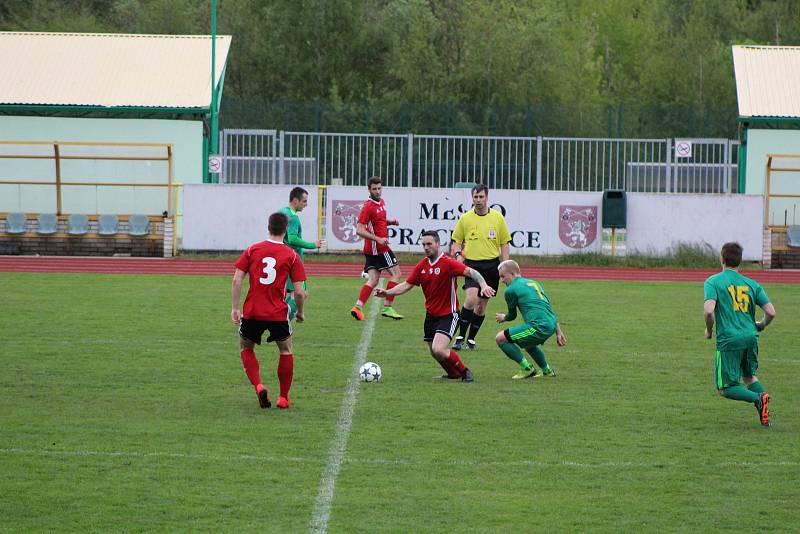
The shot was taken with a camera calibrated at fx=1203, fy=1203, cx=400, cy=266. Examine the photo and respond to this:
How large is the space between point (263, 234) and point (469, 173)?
800cm

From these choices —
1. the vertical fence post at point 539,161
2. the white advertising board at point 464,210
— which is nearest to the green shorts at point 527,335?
the white advertising board at point 464,210

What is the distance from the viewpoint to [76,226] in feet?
98.3

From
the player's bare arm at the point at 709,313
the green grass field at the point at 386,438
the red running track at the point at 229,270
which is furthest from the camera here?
the red running track at the point at 229,270

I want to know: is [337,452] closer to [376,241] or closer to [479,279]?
[479,279]

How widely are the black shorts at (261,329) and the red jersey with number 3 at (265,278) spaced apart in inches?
1.9

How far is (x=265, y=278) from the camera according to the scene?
10.1 metres

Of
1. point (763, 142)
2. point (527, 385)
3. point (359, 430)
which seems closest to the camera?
point (359, 430)

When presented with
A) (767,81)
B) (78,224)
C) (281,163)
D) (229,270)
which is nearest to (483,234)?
(229,270)

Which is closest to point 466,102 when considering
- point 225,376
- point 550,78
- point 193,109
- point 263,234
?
point 550,78

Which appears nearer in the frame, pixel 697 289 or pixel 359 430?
pixel 359 430

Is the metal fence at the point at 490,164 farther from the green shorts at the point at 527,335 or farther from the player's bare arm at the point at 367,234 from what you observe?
the green shorts at the point at 527,335

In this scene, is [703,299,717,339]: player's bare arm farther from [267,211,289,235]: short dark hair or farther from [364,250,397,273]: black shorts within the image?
[364,250,397,273]: black shorts

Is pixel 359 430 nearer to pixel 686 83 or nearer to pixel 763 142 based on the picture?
pixel 763 142

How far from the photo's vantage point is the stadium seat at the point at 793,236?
28.3 metres
